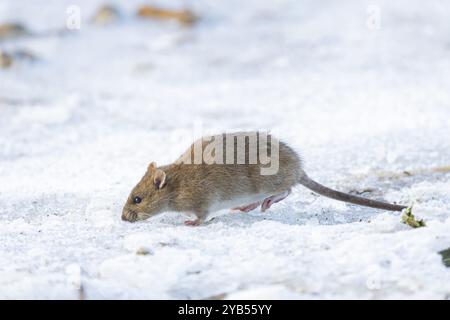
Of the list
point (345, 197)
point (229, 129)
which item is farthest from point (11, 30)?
point (345, 197)

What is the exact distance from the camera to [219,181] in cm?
525

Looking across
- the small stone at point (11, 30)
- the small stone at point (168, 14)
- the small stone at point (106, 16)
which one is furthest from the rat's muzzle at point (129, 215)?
the small stone at point (106, 16)

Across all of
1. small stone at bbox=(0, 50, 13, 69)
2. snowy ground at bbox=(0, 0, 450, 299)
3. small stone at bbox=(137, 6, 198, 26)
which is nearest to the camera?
snowy ground at bbox=(0, 0, 450, 299)

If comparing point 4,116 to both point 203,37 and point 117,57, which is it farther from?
point 203,37

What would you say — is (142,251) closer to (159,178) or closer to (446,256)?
(159,178)

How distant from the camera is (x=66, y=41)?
12445 mm

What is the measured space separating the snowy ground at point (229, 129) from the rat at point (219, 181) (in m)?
0.17

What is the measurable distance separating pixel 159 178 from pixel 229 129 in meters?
2.86

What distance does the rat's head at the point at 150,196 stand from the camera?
17.0 ft

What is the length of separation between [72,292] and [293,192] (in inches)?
101

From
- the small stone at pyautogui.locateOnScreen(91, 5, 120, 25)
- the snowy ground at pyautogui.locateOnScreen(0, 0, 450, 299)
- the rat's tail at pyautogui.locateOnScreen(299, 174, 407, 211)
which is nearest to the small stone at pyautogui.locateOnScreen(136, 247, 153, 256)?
the snowy ground at pyautogui.locateOnScreen(0, 0, 450, 299)

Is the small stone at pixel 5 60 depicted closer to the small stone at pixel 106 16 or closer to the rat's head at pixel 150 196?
the small stone at pixel 106 16

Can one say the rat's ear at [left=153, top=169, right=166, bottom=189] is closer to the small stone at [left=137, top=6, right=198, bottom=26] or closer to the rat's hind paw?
the rat's hind paw

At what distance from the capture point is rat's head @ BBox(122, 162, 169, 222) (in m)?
5.18
